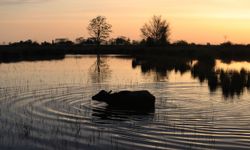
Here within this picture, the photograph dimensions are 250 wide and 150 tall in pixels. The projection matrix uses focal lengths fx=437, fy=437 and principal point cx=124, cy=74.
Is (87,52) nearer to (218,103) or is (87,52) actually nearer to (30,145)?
(218,103)

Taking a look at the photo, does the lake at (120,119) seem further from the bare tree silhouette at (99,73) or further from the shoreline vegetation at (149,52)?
the shoreline vegetation at (149,52)

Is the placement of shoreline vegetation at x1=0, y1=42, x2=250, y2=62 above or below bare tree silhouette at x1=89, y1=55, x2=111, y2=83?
above

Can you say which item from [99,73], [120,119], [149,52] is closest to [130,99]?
[120,119]

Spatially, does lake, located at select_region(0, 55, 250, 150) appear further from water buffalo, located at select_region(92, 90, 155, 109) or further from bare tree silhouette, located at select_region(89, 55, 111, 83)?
bare tree silhouette, located at select_region(89, 55, 111, 83)

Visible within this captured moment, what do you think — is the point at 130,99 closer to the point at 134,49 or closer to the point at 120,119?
the point at 120,119

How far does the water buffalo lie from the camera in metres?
20.8

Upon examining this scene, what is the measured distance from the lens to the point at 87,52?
90.9m

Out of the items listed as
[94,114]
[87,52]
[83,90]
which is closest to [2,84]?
[83,90]

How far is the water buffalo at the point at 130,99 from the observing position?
20766mm

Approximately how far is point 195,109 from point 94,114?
15.2ft

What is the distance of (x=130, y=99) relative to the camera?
20953 mm

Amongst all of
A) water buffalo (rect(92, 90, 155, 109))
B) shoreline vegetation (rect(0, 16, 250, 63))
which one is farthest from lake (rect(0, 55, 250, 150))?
shoreline vegetation (rect(0, 16, 250, 63))

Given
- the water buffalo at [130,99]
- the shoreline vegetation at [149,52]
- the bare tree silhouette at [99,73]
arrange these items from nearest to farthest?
the water buffalo at [130,99]
the bare tree silhouette at [99,73]
the shoreline vegetation at [149,52]

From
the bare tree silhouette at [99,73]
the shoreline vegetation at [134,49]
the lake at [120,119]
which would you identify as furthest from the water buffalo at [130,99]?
the shoreline vegetation at [134,49]
